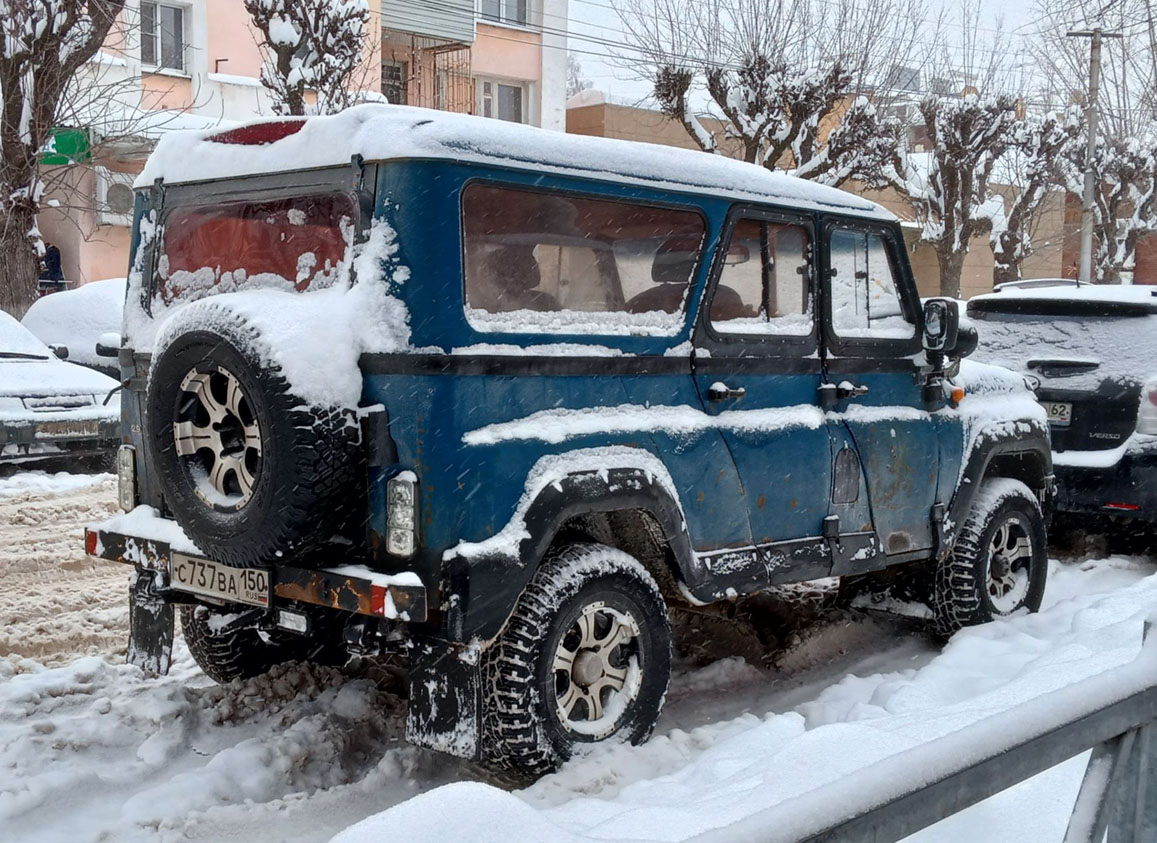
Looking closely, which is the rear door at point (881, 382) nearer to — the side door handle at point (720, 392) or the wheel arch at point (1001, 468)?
the wheel arch at point (1001, 468)

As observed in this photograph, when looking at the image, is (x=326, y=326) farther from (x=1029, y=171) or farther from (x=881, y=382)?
(x=1029, y=171)

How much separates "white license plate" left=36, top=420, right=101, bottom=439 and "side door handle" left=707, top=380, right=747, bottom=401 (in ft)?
22.2

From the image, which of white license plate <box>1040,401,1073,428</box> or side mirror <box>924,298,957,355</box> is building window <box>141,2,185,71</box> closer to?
white license plate <box>1040,401,1073,428</box>

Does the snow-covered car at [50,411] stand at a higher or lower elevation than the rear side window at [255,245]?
lower

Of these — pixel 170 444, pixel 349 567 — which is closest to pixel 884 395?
pixel 349 567

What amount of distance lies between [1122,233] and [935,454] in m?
29.7

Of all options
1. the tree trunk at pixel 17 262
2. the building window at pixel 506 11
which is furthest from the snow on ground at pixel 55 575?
the building window at pixel 506 11

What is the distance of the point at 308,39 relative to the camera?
16.0 meters

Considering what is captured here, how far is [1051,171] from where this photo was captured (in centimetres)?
2709

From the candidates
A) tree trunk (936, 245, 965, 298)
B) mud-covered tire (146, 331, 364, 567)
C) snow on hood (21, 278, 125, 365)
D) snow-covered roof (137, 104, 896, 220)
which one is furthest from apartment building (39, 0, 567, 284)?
mud-covered tire (146, 331, 364, 567)

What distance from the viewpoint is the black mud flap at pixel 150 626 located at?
180 inches

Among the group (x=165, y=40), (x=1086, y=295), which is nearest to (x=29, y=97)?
(x=165, y=40)

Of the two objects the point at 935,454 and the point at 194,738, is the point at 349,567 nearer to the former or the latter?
the point at 194,738

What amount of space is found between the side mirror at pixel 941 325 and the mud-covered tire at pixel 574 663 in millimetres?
2108
